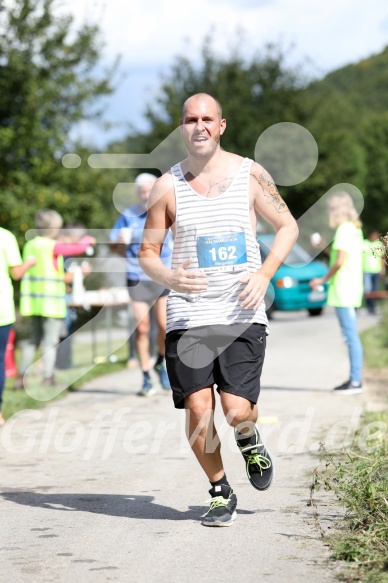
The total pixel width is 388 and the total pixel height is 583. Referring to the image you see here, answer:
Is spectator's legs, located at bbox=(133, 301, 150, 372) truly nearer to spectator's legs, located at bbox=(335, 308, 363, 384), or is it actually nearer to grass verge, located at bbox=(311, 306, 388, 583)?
spectator's legs, located at bbox=(335, 308, 363, 384)

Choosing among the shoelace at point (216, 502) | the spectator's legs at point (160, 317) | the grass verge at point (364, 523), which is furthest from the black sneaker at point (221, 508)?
the spectator's legs at point (160, 317)

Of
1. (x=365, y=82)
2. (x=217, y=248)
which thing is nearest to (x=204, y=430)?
(x=217, y=248)

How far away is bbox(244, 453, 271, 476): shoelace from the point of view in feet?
18.0

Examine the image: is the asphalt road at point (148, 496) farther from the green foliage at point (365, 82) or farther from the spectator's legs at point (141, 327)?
the green foliage at point (365, 82)

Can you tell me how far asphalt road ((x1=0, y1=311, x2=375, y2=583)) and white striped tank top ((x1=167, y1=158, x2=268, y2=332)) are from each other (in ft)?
3.34

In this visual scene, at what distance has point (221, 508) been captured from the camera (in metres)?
5.29

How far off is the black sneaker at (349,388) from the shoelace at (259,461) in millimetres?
5099

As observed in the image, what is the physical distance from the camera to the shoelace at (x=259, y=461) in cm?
550

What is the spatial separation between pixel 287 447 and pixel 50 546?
9.89 ft

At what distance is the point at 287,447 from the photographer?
7.63m

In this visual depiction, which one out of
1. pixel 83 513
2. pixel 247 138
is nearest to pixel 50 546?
pixel 83 513

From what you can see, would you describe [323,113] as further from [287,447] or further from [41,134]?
[287,447]

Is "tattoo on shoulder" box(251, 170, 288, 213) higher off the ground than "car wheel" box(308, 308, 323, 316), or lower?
higher

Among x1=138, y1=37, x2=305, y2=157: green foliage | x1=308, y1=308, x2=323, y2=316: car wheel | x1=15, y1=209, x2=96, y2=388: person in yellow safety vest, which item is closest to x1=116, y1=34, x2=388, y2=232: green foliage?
x1=138, y1=37, x2=305, y2=157: green foliage
